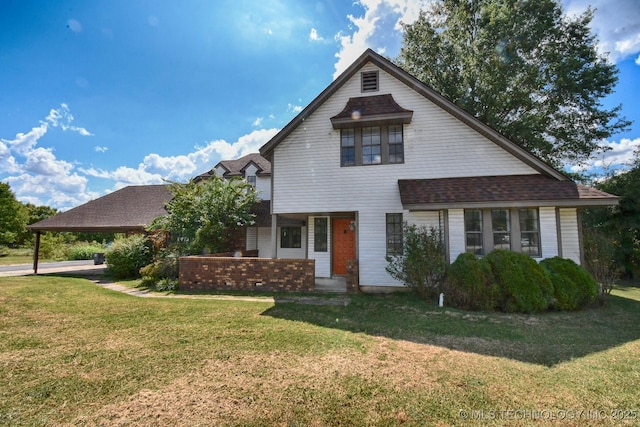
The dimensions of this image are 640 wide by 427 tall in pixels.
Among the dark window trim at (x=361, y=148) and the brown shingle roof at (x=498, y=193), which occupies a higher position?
the dark window trim at (x=361, y=148)

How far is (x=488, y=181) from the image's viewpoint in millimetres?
9562

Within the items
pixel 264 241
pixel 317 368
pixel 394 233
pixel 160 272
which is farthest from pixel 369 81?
pixel 160 272

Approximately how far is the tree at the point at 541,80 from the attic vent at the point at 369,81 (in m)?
9.01

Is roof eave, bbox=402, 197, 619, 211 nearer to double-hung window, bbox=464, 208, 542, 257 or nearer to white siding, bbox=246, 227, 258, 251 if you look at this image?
double-hung window, bbox=464, 208, 542, 257

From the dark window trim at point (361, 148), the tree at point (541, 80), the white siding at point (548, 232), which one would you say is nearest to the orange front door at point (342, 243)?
the dark window trim at point (361, 148)

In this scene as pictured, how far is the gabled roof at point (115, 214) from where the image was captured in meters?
16.0

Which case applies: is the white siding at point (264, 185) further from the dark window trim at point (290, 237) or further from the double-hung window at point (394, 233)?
the double-hung window at point (394, 233)

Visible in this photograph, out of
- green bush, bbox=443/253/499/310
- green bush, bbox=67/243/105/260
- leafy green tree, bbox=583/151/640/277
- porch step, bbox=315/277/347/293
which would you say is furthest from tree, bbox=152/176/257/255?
green bush, bbox=67/243/105/260

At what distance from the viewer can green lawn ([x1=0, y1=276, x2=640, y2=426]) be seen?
2998mm

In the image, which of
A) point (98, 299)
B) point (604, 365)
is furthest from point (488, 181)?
point (98, 299)

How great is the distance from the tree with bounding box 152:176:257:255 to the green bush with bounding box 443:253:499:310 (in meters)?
9.37

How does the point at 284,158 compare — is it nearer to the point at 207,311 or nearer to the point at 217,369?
the point at 207,311

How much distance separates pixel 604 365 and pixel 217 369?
569 centimetres

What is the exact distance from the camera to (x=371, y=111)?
10547 millimetres
